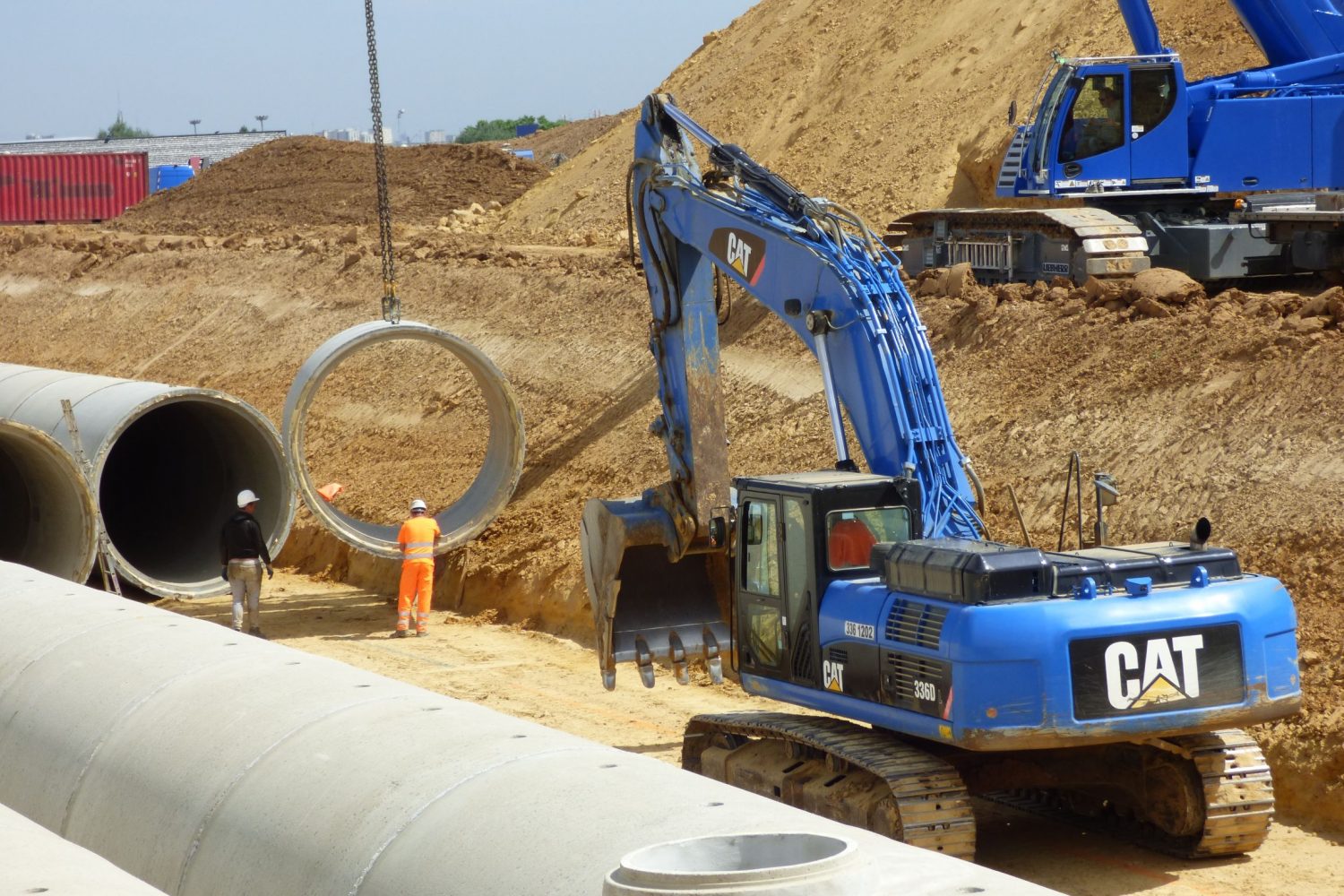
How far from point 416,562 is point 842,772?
8223 mm

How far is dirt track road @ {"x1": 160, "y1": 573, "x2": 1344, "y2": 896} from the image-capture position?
8.89 meters

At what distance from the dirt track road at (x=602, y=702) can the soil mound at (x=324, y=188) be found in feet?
71.6

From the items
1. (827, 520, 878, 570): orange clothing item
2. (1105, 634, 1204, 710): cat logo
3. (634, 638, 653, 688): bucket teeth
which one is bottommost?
(634, 638, 653, 688): bucket teeth

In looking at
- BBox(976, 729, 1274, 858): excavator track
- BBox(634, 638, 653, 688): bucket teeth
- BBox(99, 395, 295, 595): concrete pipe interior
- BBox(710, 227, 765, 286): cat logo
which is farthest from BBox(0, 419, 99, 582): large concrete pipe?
BBox(976, 729, 1274, 858): excavator track

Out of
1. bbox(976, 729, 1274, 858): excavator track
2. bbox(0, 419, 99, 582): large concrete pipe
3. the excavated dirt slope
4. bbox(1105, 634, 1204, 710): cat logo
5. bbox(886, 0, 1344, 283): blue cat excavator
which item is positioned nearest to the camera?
bbox(1105, 634, 1204, 710): cat logo

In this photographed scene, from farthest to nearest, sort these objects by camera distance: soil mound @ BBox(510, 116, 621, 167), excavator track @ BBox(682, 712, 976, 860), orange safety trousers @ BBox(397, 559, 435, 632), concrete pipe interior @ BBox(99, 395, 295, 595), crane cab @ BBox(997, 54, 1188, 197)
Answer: soil mound @ BBox(510, 116, 621, 167), crane cab @ BBox(997, 54, 1188, 197), concrete pipe interior @ BBox(99, 395, 295, 595), orange safety trousers @ BBox(397, 559, 435, 632), excavator track @ BBox(682, 712, 976, 860)

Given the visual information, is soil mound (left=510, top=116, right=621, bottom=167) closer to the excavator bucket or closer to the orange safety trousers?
the orange safety trousers

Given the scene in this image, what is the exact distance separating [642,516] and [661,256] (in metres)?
2.38

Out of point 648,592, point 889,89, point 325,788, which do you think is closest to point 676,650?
point 648,592

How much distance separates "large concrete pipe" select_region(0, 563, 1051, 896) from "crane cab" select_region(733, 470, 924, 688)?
3163 mm

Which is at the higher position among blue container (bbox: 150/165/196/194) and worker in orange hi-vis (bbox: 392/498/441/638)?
blue container (bbox: 150/165/196/194)

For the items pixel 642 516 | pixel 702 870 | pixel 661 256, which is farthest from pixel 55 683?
pixel 661 256

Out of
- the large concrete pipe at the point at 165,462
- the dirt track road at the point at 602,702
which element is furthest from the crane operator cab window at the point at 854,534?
the large concrete pipe at the point at 165,462

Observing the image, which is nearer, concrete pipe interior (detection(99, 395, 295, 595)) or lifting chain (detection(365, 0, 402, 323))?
lifting chain (detection(365, 0, 402, 323))
